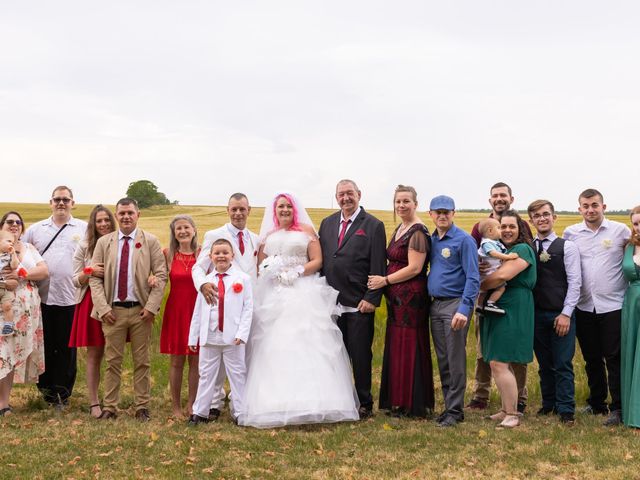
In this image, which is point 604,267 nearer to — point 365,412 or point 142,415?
point 365,412

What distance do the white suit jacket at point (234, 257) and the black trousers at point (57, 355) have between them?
2051mm

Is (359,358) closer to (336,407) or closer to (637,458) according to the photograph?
(336,407)

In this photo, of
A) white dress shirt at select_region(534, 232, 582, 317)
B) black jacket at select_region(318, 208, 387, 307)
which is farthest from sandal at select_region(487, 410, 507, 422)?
black jacket at select_region(318, 208, 387, 307)

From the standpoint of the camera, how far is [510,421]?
276 inches

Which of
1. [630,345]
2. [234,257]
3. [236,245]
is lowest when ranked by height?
[630,345]

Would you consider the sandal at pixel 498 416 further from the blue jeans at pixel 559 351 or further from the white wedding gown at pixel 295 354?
the white wedding gown at pixel 295 354

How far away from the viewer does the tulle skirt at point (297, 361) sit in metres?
6.60

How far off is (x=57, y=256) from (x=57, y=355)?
4.00ft

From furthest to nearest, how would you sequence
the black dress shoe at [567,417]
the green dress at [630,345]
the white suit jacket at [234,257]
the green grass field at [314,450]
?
1. the black dress shoe at [567,417]
2. the white suit jacket at [234,257]
3. the green dress at [630,345]
4. the green grass field at [314,450]

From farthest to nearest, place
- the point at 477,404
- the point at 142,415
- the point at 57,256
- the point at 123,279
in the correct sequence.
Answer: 1. the point at 477,404
2. the point at 57,256
3. the point at 142,415
4. the point at 123,279

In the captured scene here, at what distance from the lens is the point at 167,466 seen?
565 centimetres

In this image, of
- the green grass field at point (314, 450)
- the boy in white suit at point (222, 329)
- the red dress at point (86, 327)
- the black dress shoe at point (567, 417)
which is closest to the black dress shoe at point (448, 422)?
the green grass field at point (314, 450)

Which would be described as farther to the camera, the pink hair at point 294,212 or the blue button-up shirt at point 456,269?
the pink hair at point 294,212

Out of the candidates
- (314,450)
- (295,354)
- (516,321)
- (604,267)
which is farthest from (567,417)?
(295,354)
